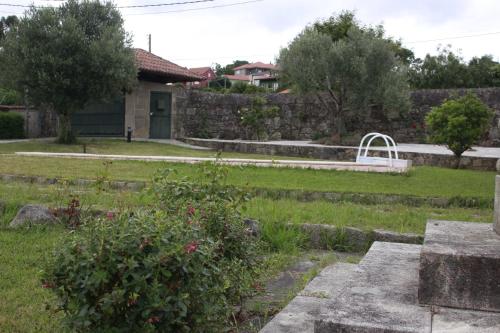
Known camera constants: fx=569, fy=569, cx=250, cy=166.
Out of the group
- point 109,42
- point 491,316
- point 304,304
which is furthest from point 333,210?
point 109,42

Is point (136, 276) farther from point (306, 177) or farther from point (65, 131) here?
point (65, 131)

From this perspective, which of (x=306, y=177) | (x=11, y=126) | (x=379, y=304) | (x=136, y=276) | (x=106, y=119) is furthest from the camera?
(x=106, y=119)

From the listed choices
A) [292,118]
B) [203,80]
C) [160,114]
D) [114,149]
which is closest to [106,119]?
[160,114]

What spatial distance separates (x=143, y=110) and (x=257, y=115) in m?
3.94

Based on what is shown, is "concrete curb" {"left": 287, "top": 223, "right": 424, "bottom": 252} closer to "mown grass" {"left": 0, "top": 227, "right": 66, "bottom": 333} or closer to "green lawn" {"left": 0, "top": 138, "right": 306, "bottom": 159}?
"mown grass" {"left": 0, "top": 227, "right": 66, "bottom": 333}

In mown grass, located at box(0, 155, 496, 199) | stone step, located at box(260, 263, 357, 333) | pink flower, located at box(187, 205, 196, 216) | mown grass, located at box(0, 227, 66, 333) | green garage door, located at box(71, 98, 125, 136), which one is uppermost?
green garage door, located at box(71, 98, 125, 136)

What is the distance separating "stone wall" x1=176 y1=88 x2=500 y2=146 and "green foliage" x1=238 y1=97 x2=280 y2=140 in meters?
0.59

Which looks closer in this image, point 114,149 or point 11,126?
point 114,149

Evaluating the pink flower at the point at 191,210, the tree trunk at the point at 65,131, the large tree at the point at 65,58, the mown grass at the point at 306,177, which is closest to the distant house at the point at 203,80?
the large tree at the point at 65,58

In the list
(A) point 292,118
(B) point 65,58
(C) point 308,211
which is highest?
(B) point 65,58

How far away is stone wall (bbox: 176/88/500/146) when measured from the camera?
19.1 m

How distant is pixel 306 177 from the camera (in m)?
8.28

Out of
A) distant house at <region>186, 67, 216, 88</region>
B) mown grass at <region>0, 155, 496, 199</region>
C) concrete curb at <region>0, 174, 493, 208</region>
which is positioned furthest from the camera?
distant house at <region>186, 67, 216, 88</region>

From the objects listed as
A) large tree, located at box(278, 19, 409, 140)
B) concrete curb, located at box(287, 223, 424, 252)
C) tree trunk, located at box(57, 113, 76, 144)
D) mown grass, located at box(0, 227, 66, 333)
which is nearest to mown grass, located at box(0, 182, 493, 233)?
concrete curb, located at box(287, 223, 424, 252)
